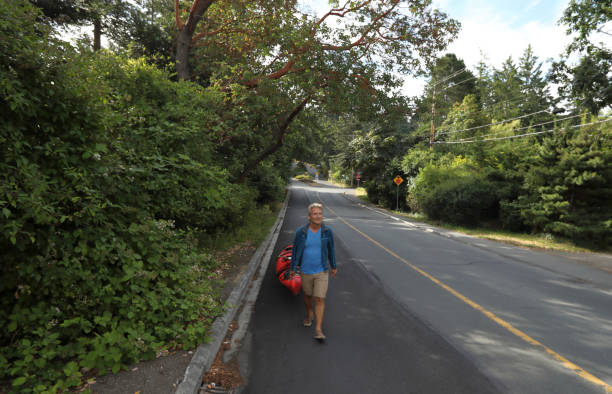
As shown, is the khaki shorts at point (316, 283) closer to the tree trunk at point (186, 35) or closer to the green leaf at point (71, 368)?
the green leaf at point (71, 368)

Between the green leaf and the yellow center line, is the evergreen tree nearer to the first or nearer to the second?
the yellow center line

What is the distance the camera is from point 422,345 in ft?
14.8

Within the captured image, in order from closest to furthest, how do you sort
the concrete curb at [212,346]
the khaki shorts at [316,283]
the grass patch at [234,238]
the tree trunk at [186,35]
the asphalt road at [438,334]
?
the concrete curb at [212,346] → the asphalt road at [438,334] → the khaki shorts at [316,283] → the grass patch at [234,238] → the tree trunk at [186,35]

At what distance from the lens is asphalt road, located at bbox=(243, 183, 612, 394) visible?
369 centimetres

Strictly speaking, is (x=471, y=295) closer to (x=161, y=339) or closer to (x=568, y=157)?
(x=161, y=339)

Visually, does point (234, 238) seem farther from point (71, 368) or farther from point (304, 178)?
point (304, 178)

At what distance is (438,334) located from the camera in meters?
4.87

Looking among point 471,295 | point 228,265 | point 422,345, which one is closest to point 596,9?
point 471,295

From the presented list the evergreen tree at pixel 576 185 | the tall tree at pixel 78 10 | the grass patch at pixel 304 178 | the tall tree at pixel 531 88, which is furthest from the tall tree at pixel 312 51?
the grass patch at pixel 304 178

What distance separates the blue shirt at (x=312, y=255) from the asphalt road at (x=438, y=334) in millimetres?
1014

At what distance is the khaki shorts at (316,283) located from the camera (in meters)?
4.86

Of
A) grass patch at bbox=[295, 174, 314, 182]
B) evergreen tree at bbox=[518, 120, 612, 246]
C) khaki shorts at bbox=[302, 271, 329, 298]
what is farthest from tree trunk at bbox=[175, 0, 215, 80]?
grass patch at bbox=[295, 174, 314, 182]

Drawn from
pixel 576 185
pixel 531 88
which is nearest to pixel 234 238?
pixel 576 185

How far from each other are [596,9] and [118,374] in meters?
19.2
